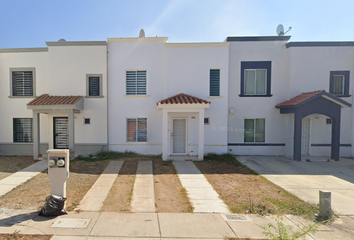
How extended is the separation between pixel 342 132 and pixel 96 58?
14.8 metres

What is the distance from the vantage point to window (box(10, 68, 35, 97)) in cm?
1171

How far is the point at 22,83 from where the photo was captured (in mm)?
11758

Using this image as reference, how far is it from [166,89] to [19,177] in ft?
24.9

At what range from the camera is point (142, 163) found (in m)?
9.77

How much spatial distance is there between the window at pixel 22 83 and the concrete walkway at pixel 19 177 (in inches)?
192

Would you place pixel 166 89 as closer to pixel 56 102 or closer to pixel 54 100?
pixel 56 102

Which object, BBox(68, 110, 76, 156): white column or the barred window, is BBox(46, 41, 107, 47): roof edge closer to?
the barred window

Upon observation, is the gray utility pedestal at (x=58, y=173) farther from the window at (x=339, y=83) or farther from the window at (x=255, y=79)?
the window at (x=339, y=83)

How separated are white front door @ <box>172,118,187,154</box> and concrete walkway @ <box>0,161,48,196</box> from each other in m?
6.33

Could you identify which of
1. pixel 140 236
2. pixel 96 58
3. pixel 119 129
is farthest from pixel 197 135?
pixel 140 236

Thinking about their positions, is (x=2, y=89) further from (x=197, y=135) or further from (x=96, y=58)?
(x=197, y=135)

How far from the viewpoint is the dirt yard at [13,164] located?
8.10m

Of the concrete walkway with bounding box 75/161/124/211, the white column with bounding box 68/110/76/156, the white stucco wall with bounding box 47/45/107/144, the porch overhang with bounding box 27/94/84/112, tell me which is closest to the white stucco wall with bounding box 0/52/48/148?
the white stucco wall with bounding box 47/45/107/144

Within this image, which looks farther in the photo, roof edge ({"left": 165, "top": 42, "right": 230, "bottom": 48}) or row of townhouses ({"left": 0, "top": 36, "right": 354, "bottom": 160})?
row of townhouses ({"left": 0, "top": 36, "right": 354, "bottom": 160})
